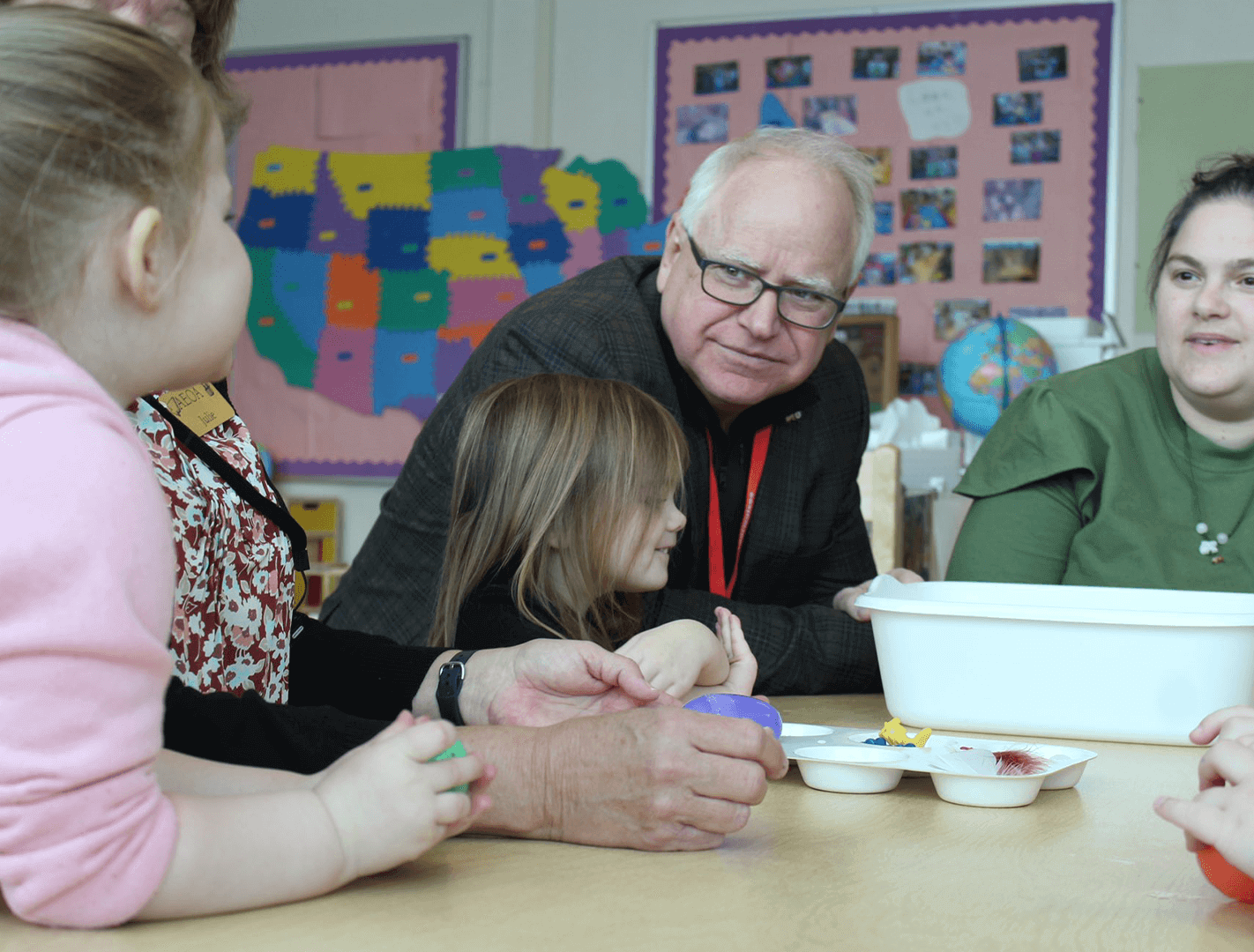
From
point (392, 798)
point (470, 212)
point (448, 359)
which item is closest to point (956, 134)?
point (470, 212)

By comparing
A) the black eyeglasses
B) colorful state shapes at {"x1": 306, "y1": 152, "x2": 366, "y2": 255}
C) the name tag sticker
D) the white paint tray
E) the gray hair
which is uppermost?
colorful state shapes at {"x1": 306, "y1": 152, "x2": 366, "y2": 255}

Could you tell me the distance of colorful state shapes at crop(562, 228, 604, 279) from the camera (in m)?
4.31

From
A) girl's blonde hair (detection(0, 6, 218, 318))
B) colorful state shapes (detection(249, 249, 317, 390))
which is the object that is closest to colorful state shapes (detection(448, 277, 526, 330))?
colorful state shapes (detection(249, 249, 317, 390))

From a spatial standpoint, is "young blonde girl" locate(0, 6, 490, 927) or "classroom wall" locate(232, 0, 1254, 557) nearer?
"young blonde girl" locate(0, 6, 490, 927)

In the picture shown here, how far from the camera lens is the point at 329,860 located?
568 mm

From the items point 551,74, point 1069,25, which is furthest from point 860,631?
point 551,74

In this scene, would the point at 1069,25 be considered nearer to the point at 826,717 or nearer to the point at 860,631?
the point at 860,631

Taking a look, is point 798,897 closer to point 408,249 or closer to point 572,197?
point 572,197

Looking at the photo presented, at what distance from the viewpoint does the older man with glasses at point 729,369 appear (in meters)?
1.69

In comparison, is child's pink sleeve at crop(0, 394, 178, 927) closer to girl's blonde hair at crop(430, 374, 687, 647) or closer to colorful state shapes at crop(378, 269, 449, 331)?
girl's blonde hair at crop(430, 374, 687, 647)

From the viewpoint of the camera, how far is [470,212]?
4.44 meters

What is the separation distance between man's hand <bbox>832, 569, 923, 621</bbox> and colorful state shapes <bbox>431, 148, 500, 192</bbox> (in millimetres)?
3038

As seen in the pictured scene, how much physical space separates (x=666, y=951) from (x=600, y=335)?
1.24 m

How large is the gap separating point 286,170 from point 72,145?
4393 mm
